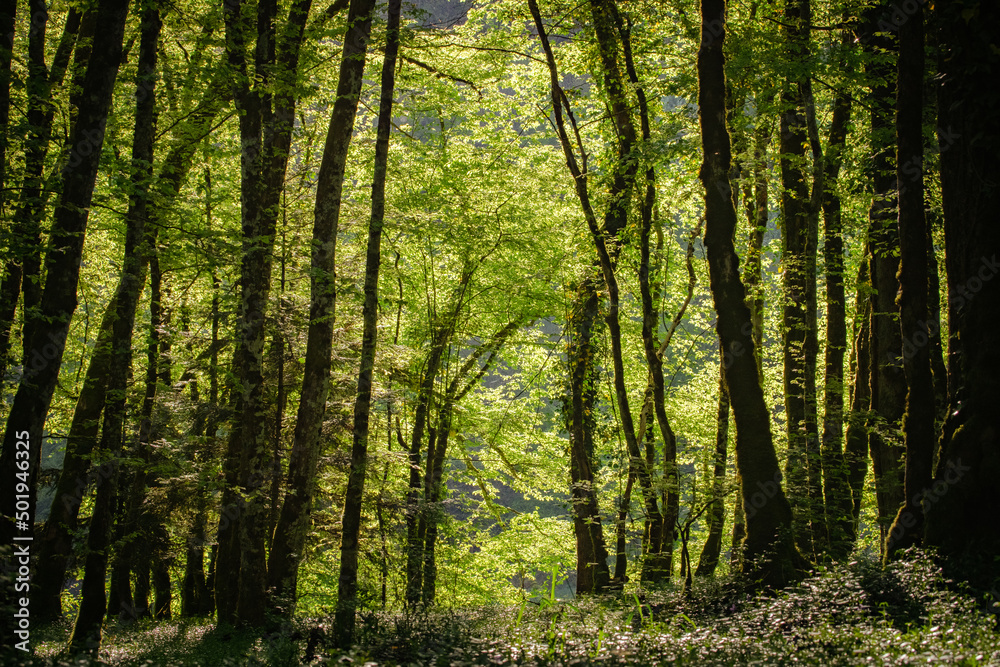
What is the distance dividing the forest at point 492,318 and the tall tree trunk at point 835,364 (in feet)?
0.30

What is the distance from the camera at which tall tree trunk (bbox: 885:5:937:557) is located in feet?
25.7

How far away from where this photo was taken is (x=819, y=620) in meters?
6.16

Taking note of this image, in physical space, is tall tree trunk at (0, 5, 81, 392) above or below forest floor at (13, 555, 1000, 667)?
above

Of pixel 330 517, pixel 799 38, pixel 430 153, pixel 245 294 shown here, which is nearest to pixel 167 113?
pixel 245 294

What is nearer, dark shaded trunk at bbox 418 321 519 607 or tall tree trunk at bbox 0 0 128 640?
tall tree trunk at bbox 0 0 128 640

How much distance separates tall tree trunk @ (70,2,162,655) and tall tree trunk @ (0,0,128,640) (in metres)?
0.59

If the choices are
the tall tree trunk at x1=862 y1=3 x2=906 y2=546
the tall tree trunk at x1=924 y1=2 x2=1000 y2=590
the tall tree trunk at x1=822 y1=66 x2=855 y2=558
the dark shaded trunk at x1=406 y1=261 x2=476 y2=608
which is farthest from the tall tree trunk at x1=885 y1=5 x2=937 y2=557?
the dark shaded trunk at x1=406 y1=261 x2=476 y2=608

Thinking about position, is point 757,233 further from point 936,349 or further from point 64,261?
point 64,261

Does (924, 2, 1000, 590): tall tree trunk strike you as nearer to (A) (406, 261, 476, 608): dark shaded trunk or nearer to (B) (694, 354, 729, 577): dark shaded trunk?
(B) (694, 354, 729, 577): dark shaded trunk

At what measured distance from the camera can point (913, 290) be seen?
27.2ft

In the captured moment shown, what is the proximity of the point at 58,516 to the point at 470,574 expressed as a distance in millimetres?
14124

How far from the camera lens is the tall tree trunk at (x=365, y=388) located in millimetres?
8781

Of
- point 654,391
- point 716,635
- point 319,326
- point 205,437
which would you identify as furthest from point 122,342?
point 654,391

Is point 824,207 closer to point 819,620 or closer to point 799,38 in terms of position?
point 799,38
